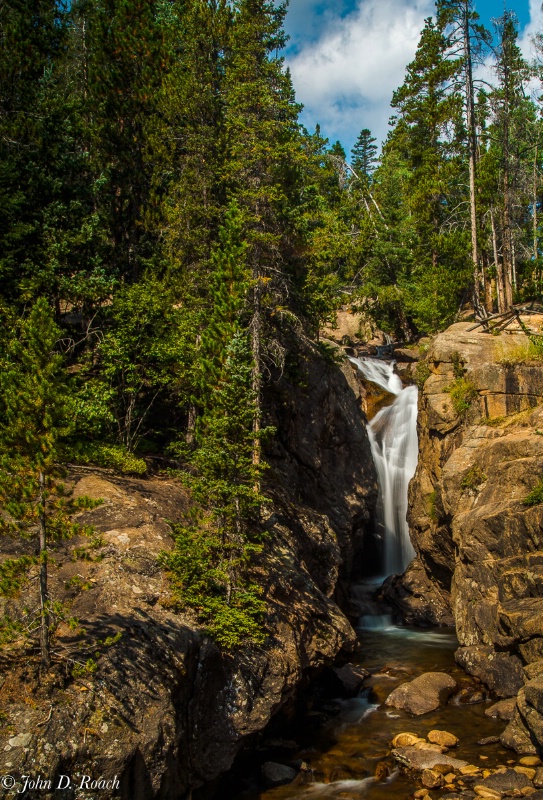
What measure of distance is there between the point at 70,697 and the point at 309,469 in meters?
17.1

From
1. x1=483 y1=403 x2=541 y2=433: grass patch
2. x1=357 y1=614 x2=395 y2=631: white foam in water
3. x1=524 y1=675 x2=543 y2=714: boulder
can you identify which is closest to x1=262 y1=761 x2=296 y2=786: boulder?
x1=524 y1=675 x2=543 y2=714: boulder

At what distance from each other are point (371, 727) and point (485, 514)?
7356 millimetres

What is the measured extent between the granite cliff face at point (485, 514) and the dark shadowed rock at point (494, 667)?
0.03 meters

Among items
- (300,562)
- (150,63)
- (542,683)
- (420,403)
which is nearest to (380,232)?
(420,403)

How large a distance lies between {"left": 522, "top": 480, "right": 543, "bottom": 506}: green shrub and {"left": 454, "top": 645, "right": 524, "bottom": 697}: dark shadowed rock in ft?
14.4

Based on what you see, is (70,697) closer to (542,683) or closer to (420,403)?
(542,683)

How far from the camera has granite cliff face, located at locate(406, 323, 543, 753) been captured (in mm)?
15930

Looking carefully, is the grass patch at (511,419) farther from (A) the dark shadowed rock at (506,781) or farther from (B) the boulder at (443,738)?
(A) the dark shadowed rock at (506,781)

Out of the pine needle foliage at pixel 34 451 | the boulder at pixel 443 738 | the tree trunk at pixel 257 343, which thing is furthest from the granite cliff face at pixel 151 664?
the boulder at pixel 443 738

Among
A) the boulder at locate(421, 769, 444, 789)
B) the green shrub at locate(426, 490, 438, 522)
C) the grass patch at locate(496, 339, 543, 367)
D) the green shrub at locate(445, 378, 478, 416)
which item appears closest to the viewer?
the boulder at locate(421, 769, 444, 789)

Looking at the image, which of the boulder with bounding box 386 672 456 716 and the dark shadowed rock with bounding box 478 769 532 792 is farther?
the boulder with bounding box 386 672 456 716

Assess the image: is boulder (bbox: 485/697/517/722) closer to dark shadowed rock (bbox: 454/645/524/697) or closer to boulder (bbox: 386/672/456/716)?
dark shadowed rock (bbox: 454/645/524/697)

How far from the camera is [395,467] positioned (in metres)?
31.3

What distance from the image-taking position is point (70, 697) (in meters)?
9.15
